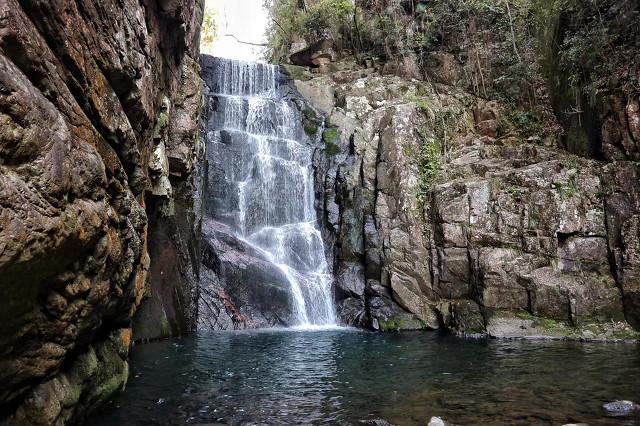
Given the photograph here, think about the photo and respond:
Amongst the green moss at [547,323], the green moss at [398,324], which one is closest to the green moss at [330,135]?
the green moss at [398,324]

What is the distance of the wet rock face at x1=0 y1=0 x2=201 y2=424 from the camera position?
393cm

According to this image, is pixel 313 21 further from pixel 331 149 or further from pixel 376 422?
pixel 376 422

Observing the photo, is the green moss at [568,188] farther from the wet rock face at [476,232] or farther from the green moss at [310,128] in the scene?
the green moss at [310,128]

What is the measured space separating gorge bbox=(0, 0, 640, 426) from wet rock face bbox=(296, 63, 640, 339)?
87 mm

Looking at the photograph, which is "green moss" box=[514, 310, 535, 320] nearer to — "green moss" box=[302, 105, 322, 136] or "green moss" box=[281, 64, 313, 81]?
"green moss" box=[302, 105, 322, 136]

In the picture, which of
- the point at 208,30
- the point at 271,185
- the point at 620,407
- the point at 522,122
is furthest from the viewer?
the point at 208,30

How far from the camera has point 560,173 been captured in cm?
1697

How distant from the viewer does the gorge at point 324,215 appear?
5.16 m

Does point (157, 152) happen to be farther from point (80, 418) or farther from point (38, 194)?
point (38, 194)

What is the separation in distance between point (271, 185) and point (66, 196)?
16.7 meters

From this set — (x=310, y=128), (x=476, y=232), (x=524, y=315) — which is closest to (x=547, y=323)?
(x=524, y=315)

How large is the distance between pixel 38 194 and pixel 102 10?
4395 millimetres

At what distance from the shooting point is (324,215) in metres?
21.0

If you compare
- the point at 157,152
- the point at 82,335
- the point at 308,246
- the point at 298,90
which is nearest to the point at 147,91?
the point at 157,152
